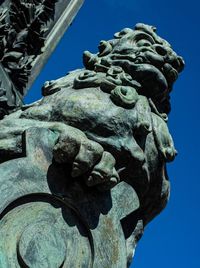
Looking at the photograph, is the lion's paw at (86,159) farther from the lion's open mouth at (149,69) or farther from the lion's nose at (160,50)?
the lion's nose at (160,50)

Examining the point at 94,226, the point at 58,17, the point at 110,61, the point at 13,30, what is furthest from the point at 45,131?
the point at 58,17

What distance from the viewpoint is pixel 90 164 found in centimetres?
258

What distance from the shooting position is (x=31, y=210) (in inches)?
100

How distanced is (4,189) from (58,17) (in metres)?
5.27

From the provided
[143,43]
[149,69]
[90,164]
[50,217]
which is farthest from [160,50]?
[50,217]

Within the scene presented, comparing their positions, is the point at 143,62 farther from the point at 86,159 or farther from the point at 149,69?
the point at 86,159

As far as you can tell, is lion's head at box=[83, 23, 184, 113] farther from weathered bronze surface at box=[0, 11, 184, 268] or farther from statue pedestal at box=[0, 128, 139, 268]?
statue pedestal at box=[0, 128, 139, 268]

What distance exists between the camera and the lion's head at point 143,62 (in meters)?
3.19

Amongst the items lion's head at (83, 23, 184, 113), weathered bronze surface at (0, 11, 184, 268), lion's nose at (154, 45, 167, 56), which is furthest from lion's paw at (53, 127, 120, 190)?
lion's nose at (154, 45, 167, 56)

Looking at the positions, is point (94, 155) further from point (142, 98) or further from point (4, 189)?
point (142, 98)

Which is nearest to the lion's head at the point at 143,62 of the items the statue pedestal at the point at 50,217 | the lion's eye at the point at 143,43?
the lion's eye at the point at 143,43

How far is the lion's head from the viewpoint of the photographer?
3.19 metres

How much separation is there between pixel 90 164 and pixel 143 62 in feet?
2.99

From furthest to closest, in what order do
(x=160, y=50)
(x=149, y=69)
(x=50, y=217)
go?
(x=160, y=50) < (x=149, y=69) < (x=50, y=217)
